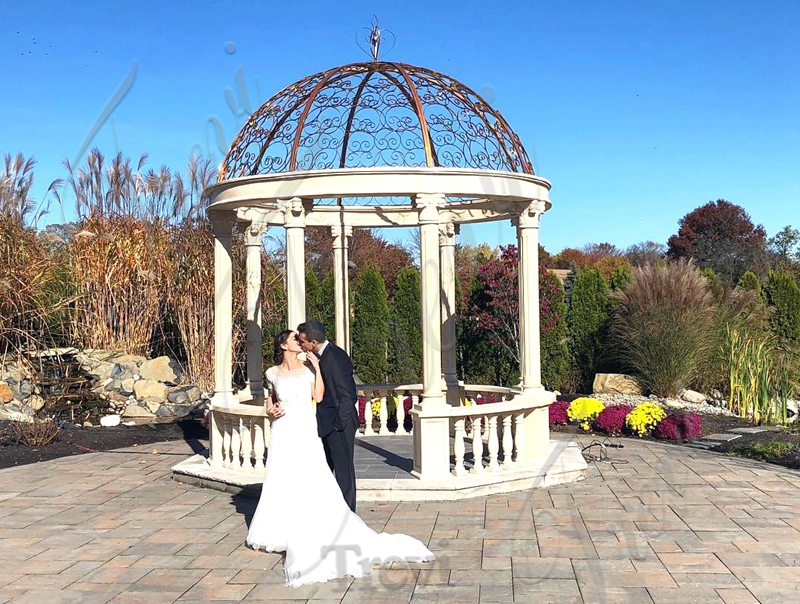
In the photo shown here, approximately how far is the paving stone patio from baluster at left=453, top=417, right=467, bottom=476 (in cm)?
51

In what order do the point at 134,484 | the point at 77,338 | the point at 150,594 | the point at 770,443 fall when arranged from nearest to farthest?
the point at 150,594 → the point at 134,484 → the point at 770,443 → the point at 77,338

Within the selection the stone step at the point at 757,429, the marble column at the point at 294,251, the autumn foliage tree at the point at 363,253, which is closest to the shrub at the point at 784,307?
the stone step at the point at 757,429

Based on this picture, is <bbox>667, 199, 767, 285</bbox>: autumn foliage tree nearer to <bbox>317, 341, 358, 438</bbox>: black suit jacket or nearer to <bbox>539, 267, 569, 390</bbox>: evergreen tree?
<bbox>539, 267, 569, 390</bbox>: evergreen tree

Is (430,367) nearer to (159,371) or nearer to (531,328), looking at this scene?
(531,328)

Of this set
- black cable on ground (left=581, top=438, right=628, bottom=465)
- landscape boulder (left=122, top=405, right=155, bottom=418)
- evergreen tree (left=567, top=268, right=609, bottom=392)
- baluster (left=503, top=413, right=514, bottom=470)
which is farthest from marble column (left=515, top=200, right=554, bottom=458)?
evergreen tree (left=567, top=268, right=609, bottom=392)

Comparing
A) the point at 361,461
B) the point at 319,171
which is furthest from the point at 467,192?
the point at 361,461

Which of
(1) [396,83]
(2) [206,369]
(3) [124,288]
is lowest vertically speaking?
(2) [206,369]

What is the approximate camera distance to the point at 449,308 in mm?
10711

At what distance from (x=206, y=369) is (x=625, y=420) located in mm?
7057

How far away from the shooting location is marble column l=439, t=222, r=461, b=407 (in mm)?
10695

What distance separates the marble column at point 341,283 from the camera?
10.6m

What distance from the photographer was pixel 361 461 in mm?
9062

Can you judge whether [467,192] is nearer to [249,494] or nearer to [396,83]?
[396,83]

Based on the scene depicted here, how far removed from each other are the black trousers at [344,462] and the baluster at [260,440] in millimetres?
1988
